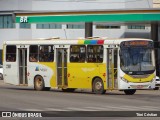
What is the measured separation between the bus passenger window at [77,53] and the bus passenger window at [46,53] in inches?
58.9


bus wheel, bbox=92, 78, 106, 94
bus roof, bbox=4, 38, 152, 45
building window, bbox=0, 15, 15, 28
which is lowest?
bus wheel, bbox=92, 78, 106, 94

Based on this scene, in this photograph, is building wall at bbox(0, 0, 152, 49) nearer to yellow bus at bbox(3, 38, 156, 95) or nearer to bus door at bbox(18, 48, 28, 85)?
bus door at bbox(18, 48, 28, 85)

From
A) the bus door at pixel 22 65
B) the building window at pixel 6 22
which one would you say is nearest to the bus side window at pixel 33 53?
the bus door at pixel 22 65

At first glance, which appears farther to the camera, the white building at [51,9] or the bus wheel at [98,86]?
the white building at [51,9]

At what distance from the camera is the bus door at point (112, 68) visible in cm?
3159

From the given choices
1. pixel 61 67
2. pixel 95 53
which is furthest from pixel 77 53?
pixel 61 67

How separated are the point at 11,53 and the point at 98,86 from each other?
6.80 m

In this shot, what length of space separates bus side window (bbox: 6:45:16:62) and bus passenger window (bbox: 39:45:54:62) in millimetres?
2087

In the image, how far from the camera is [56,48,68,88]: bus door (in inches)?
1334

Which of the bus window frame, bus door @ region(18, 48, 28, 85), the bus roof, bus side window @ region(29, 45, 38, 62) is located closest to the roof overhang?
the bus window frame

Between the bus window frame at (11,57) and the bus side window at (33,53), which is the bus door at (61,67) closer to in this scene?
the bus side window at (33,53)

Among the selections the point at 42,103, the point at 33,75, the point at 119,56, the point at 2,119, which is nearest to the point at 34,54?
the point at 33,75

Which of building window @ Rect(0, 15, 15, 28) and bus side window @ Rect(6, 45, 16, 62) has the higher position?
building window @ Rect(0, 15, 15, 28)

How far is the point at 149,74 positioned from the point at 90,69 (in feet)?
10.1
